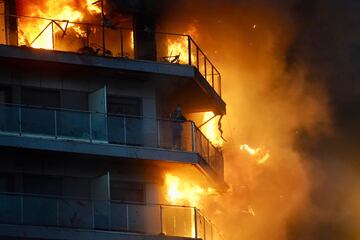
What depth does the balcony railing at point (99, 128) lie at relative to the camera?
65.4 m

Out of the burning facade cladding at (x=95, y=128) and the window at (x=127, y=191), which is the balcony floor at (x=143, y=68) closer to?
the burning facade cladding at (x=95, y=128)

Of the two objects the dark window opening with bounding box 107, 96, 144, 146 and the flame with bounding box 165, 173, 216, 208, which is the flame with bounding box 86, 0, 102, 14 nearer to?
the dark window opening with bounding box 107, 96, 144, 146

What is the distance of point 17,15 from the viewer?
6781 centimetres


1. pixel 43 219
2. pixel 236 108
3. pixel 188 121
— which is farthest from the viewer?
pixel 236 108

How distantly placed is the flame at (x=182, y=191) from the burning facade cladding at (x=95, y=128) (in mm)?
72

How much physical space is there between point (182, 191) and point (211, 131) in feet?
17.9

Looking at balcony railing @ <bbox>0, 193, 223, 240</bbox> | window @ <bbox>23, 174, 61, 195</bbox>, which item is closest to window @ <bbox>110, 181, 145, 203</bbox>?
balcony railing @ <bbox>0, 193, 223, 240</bbox>

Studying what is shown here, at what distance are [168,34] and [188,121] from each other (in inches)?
157

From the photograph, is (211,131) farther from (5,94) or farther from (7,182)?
(7,182)

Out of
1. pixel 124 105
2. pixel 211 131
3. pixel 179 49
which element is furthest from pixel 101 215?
pixel 211 131

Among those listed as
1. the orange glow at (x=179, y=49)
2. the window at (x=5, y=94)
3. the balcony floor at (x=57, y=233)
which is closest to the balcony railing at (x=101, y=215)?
the balcony floor at (x=57, y=233)

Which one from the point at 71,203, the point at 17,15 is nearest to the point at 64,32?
the point at 17,15

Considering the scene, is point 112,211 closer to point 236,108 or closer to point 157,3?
point 157,3

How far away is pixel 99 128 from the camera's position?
66.8 meters
